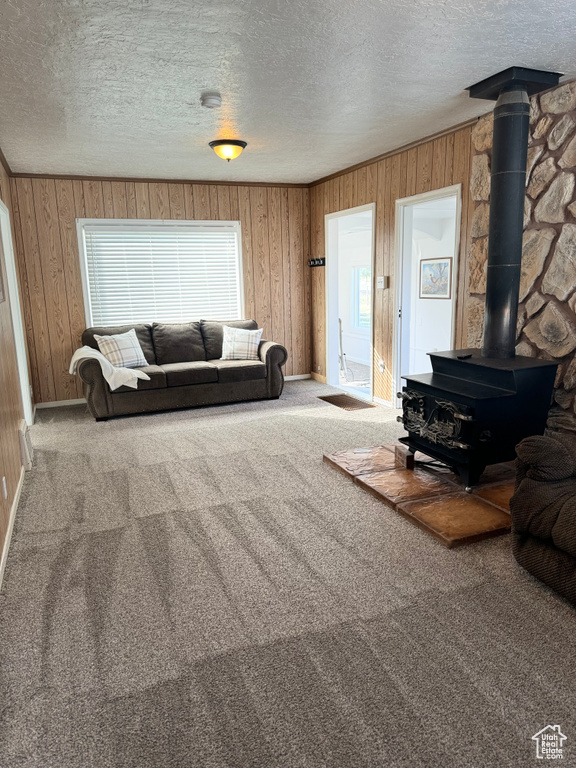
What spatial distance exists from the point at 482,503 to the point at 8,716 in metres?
2.55

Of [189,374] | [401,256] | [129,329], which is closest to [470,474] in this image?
[401,256]

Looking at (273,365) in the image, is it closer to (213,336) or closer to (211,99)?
Result: (213,336)

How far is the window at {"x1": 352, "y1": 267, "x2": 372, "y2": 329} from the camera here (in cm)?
919

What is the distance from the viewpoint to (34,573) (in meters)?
2.62

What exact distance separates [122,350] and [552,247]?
420 cm

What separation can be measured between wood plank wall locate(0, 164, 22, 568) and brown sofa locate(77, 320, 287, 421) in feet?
3.49

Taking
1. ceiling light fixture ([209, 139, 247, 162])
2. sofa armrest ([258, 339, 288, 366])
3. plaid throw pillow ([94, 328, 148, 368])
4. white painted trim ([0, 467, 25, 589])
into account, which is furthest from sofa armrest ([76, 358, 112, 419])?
ceiling light fixture ([209, 139, 247, 162])

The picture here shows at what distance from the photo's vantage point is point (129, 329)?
6074 millimetres

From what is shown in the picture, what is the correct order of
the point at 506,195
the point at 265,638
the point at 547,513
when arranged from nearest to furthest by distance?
the point at 265,638 → the point at 547,513 → the point at 506,195

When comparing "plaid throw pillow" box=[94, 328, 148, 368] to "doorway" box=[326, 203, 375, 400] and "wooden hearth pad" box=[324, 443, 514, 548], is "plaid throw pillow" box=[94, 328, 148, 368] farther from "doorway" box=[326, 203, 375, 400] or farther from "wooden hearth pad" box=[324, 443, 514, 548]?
"wooden hearth pad" box=[324, 443, 514, 548]

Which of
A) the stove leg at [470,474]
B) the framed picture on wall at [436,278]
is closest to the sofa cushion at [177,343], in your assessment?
the framed picture on wall at [436,278]

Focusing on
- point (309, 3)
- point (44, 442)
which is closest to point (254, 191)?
point (44, 442)

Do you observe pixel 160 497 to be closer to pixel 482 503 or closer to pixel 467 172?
pixel 482 503

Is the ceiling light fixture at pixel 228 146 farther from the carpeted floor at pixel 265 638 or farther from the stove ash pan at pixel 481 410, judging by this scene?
the carpeted floor at pixel 265 638
